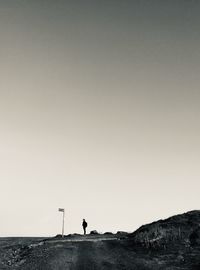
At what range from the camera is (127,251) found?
3050 cm

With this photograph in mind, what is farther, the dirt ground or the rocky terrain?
the rocky terrain

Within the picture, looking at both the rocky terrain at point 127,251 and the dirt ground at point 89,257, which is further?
the rocky terrain at point 127,251

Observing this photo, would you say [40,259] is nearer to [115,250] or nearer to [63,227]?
[115,250]

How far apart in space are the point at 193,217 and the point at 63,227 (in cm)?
1560

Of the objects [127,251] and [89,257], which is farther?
[127,251]

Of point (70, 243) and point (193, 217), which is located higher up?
point (193, 217)

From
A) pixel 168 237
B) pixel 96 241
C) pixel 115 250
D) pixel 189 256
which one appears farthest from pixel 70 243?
pixel 189 256

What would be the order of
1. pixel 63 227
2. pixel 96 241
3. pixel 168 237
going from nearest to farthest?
pixel 168 237 → pixel 96 241 → pixel 63 227

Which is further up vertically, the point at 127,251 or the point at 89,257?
the point at 127,251

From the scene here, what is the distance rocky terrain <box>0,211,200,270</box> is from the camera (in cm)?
2583

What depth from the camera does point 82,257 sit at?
1083 inches

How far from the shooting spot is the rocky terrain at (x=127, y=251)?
25.8 m

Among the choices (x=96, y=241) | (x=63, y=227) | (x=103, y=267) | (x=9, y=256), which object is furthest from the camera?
(x=63, y=227)

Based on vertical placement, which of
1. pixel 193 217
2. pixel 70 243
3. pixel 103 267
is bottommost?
pixel 103 267
